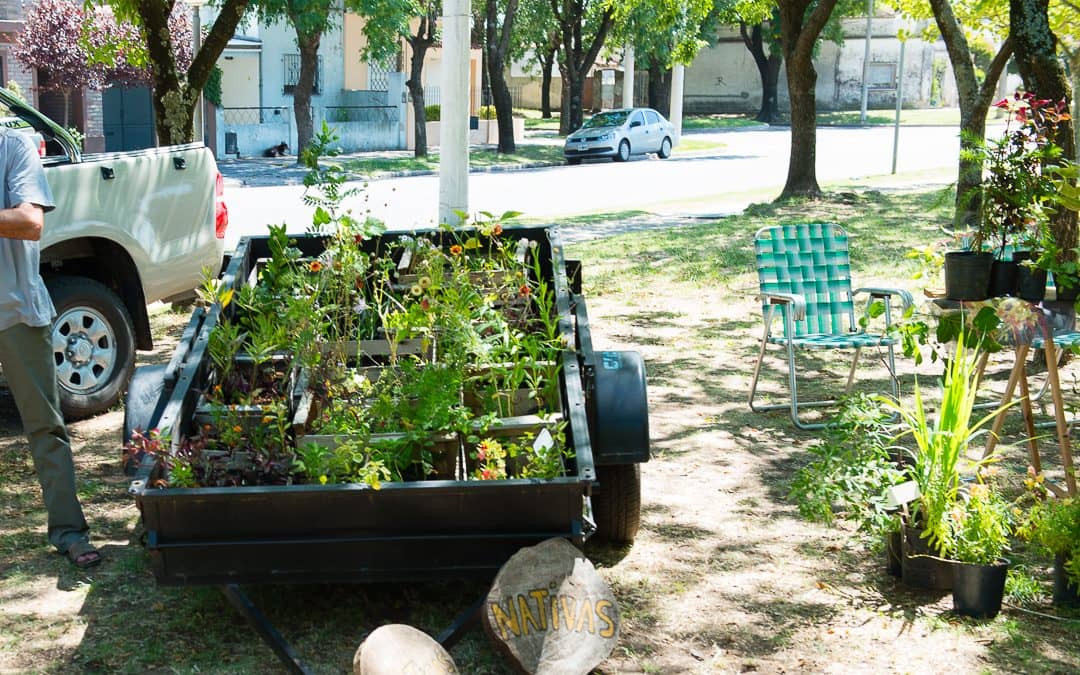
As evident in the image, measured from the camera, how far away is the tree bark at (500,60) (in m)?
31.3

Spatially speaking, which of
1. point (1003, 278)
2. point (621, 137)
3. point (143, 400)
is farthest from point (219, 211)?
point (621, 137)

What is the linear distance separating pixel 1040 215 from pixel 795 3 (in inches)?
466

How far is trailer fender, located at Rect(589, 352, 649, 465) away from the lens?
4.96m

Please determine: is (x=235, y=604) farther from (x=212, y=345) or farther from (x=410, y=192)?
(x=410, y=192)

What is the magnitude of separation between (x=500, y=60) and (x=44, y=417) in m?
27.8

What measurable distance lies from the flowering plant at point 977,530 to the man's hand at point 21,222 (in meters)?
3.67

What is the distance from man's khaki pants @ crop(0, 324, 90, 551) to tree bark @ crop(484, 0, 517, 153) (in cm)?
2680

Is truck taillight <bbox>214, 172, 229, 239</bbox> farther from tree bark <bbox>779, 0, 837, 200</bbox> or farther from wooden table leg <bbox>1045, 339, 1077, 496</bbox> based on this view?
tree bark <bbox>779, 0, 837, 200</bbox>

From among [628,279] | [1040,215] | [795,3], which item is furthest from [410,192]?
[1040,215]

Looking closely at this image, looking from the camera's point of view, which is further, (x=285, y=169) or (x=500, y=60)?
(x=500, y=60)

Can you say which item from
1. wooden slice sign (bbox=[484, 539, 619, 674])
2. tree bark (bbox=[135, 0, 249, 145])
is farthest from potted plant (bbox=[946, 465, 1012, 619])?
tree bark (bbox=[135, 0, 249, 145])

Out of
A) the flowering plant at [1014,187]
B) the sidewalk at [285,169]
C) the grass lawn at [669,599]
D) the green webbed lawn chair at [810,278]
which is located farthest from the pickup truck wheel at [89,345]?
the sidewalk at [285,169]

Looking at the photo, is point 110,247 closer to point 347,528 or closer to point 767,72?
point 347,528

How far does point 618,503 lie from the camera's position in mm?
5262
